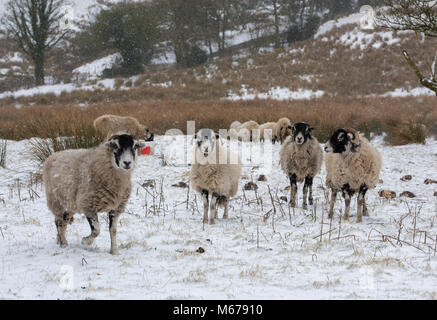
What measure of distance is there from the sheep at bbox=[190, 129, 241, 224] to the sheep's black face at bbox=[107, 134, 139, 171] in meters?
1.97

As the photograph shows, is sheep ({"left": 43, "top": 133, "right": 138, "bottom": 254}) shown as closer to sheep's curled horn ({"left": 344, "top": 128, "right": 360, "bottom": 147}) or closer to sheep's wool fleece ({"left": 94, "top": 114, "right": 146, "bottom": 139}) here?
sheep's curled horn ({"left": 344, "top": 128, "right": 360, "bottom": 147})

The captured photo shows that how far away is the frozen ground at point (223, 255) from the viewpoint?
331cm

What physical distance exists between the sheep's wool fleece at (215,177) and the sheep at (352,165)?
1.63 meters

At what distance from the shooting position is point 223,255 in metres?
4.41

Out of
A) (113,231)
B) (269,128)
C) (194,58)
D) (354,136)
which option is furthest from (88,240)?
(194,58)

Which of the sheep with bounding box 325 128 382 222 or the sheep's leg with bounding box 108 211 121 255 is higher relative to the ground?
the sheep with bounding box 325 128 382 222

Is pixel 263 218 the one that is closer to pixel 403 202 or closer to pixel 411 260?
pixel 411 260

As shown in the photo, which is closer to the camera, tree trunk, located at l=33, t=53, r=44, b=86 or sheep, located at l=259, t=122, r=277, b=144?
sheep, located at l=259, t=122, r=277, b=144

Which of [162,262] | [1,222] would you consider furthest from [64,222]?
[1,222]

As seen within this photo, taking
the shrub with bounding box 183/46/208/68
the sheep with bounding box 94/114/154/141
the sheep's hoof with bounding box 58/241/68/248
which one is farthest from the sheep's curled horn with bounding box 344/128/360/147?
the shrub with bounding box 183/46/208/68

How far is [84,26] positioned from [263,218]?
48.6 metres

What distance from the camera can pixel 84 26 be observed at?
158 ft

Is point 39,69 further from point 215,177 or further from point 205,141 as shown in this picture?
point 215,177

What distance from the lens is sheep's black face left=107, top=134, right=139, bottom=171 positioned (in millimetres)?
4208
